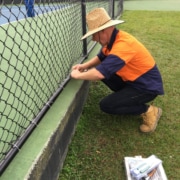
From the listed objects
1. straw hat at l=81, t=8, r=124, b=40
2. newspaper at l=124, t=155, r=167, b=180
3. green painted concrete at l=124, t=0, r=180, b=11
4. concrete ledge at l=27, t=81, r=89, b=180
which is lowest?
green painted concrete at l=124, t=0, r=180, b=11

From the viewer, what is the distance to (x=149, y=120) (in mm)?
2854

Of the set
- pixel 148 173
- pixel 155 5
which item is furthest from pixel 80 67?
pixel 155 5

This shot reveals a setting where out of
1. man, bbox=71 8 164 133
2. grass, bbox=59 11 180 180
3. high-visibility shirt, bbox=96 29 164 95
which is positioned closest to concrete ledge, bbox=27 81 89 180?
grass, bbox=59 11 180 180

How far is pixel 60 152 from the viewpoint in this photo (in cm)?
233

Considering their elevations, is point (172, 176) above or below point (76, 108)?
below

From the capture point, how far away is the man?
251 cm

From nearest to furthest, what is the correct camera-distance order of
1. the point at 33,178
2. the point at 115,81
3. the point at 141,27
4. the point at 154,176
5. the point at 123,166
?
the point at 33,178 → the point at 154,176 → the point at 123,166 → the point at 115,81 → the point at 141,27

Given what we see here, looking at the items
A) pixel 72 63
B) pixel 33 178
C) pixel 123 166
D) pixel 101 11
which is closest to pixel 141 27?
pixel 72 63

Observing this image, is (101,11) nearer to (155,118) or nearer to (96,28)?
(96,28)

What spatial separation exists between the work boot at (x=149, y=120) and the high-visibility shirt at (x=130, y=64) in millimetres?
224

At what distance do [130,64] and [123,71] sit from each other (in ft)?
0.36

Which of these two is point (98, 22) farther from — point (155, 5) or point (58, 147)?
point (155, 5)

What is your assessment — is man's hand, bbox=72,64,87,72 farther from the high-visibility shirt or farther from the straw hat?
the straw hat

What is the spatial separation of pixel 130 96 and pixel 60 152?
962 mm
